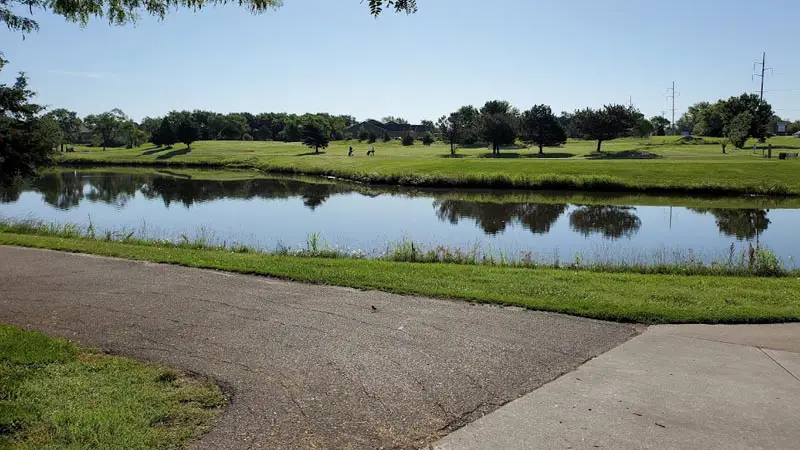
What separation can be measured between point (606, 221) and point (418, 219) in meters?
8.98

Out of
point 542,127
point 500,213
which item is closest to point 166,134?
point 542,127

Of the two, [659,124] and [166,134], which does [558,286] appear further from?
[659,124]

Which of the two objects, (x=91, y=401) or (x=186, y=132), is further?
(x=186, y=132)

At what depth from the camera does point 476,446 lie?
4.96m

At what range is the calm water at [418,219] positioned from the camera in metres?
22.9

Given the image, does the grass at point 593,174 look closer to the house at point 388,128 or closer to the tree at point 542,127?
the tree at point 542,127

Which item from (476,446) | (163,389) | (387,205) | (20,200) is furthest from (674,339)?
(20,200)

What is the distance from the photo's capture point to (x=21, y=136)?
2361 cm

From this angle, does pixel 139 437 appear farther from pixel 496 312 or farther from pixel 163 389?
pixel 496 312

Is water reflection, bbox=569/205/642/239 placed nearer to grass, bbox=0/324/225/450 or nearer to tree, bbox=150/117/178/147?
grass, bbox=0/324/225/450

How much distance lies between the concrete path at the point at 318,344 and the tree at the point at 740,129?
67.1 m

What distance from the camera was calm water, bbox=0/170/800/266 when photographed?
22.9m

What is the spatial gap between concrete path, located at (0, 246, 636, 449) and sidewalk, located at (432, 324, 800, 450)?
30 centimetres

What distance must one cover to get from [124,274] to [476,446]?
900cm
